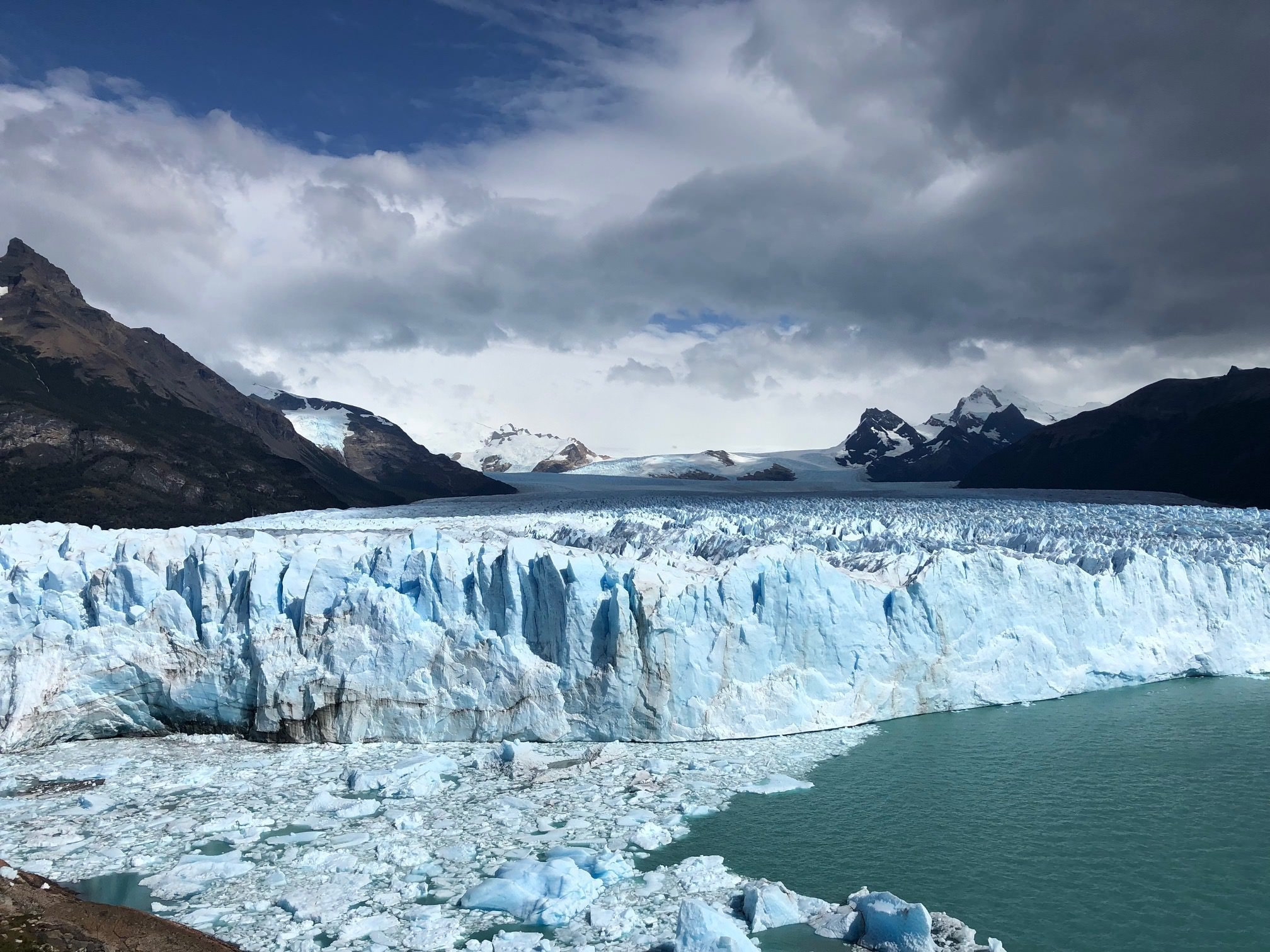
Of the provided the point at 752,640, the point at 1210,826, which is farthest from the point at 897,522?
the point at 1210,826

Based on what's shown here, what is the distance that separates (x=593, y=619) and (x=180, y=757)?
7.18m

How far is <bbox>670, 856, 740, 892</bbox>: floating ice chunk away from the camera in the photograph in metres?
9.51

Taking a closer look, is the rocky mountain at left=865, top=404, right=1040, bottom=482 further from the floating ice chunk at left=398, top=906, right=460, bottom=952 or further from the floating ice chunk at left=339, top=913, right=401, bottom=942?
the floating ice chunk at left=339, top=913, right=401, bottom=942

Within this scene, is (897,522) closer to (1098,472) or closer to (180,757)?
(180,757)

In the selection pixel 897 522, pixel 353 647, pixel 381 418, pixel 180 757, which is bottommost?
pixel 180 757

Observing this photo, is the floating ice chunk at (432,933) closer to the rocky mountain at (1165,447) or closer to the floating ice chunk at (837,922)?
the floating ice chunk at (837,922)

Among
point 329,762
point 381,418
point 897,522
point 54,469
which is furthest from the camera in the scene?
point 381,418

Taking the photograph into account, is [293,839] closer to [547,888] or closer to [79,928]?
[79,928]

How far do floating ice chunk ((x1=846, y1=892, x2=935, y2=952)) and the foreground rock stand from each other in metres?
6.20

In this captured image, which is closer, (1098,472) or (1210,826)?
(1210,826)

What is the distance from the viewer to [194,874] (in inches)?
390

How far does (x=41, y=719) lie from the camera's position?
1480 centimetres

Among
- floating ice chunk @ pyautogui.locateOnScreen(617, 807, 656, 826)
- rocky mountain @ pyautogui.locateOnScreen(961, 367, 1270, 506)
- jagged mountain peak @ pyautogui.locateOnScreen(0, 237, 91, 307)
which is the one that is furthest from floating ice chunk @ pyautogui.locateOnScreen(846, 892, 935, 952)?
jagged mountain peak @ pyautogui.locateOnScreen(0, 237, 91, 307)

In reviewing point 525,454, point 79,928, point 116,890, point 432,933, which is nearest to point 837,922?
point 432,933
